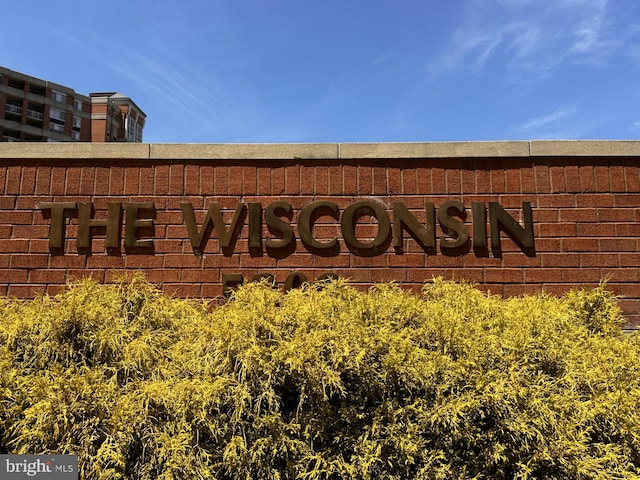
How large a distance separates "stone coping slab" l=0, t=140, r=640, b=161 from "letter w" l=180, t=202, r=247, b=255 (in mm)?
569

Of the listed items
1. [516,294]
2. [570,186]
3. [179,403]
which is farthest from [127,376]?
[570,186]

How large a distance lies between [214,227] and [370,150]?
1784 mm

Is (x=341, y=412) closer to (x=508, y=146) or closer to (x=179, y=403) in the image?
(x=179, y=403)

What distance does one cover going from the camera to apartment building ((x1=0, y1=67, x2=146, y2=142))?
68062mm

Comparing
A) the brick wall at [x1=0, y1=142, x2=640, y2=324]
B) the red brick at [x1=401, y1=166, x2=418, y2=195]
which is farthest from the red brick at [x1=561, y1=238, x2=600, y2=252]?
the red brick at [x1=401, y1=166, x2=418, y2=195]

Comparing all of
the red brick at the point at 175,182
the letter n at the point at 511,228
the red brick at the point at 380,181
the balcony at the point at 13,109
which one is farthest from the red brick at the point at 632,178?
the balcony at the point at 13,109

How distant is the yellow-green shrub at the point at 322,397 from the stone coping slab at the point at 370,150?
2045 millimetres

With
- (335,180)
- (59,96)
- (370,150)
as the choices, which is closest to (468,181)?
(370,150)

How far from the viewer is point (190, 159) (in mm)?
5324

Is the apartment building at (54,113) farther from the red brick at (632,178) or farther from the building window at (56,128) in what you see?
the red brick at (632,178)

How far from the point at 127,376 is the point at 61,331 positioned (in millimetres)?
667

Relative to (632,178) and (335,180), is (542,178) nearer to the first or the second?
(632,178)

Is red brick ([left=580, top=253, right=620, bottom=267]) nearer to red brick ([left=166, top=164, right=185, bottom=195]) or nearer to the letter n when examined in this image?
the letter n

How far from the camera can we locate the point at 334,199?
5.25 meters
